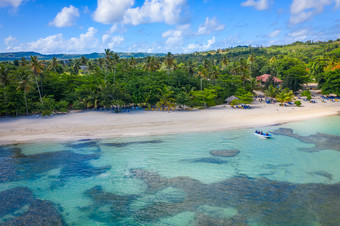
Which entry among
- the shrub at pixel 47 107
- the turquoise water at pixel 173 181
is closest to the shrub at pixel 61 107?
the shrub at pixel 47 107

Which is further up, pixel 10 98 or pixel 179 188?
pixel 10 98

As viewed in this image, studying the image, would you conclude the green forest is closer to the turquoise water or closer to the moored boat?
the turquoise water

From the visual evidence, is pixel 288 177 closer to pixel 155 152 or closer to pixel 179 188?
pixel 179 188

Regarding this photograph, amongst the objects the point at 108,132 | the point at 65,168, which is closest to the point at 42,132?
the point at 108,132

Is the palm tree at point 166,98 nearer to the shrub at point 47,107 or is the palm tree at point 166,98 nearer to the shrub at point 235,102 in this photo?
the shrub at point 235,102

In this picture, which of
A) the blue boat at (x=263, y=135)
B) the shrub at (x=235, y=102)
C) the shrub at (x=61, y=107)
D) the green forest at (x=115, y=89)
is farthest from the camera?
the shrub at (x=235, y=102)

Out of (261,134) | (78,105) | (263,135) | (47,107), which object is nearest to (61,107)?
(47,107)

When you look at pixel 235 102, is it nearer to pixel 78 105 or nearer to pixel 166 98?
pixel 166 98
